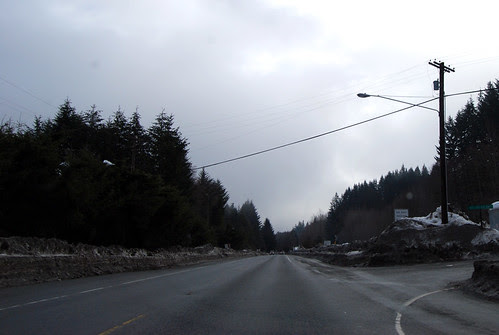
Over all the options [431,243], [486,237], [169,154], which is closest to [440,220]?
[431,243]

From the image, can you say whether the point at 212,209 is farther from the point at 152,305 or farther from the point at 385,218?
the point at 152,305

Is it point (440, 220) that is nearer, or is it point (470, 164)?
point (440, 220)

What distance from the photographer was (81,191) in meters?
25.5

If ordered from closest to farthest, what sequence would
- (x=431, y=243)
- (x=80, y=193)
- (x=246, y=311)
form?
(x=246, y=311) < (x=80, y=193) < (x=431, y=243)

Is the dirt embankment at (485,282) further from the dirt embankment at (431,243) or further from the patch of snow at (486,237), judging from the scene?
the patch of snow at (486,237)

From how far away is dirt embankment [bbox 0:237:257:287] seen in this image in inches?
702

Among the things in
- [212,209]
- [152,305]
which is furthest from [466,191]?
[152,305]

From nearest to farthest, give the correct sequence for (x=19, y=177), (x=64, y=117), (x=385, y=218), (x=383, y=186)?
(x=19, y=177) → (x=64, y=117) → (x=385, y=218) → (x=383, y=186)

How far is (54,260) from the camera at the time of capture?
20.5 meters

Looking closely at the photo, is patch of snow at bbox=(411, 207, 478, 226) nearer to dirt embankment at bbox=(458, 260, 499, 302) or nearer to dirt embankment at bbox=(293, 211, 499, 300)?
dirt embankment at bbox=(293, 211, 499, 300)

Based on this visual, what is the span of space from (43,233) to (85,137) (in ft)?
112

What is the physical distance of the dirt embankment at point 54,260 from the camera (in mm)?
17828

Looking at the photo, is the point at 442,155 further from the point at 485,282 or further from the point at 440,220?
the point at 485,282

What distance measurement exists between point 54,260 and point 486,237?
931 inches
